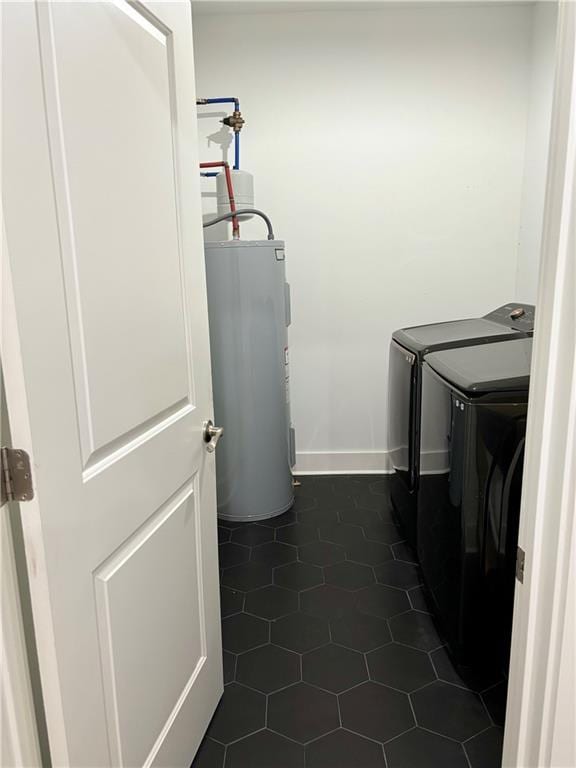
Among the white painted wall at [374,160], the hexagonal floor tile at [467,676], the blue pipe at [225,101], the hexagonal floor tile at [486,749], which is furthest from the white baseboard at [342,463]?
the blue pipe at [225,101]

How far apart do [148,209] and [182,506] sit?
0.70m

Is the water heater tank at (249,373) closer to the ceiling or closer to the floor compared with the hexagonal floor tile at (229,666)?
closer to the ceiling

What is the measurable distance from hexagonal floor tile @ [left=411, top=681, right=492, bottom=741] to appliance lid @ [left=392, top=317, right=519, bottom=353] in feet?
4.07

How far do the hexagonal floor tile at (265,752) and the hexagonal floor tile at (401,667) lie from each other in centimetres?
38

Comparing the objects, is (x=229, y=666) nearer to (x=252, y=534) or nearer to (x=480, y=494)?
(x=252, y=534)

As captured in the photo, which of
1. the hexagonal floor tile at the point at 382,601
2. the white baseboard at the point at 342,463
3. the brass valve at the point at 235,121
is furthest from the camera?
the white baseboard at the point at 342,463

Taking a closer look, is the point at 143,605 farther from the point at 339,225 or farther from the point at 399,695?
the point at 339,225

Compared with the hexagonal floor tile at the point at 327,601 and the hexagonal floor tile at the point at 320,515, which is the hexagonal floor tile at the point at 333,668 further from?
the hexagonal floor tile at the point at 320,515

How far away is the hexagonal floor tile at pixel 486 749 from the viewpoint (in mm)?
1432

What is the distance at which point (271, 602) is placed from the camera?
84.7 inches

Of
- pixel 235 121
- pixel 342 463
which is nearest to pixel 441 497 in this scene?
pixel 342 463

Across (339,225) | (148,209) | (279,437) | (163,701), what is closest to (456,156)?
(339,225)

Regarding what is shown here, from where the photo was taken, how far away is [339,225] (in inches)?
125

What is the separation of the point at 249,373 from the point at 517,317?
1.34 metres
